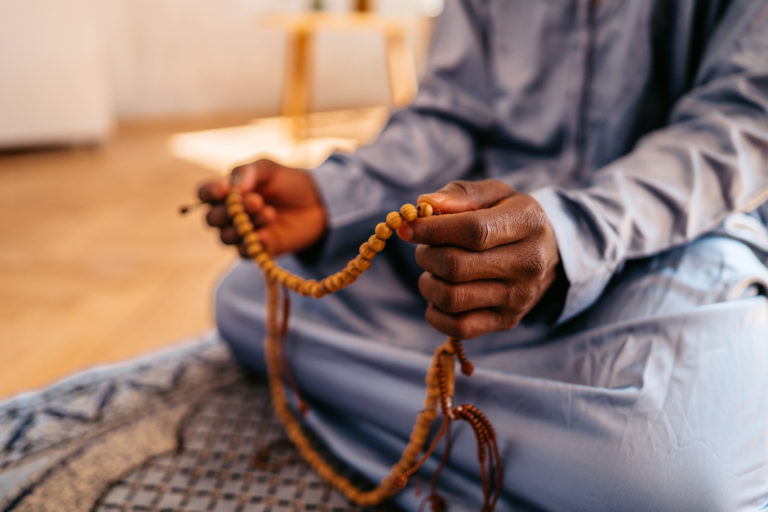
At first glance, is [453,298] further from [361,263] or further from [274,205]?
[274,205]

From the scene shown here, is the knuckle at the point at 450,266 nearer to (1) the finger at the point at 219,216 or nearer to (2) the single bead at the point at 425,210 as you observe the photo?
(2) the single bead at the point at 425,210

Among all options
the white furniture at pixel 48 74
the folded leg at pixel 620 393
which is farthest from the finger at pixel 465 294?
the white furniture at pixel 48 74

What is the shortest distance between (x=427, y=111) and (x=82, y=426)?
0.65m

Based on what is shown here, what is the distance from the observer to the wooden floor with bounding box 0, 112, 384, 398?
3.59 ft

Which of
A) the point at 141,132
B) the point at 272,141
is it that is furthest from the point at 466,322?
the point at 141,132

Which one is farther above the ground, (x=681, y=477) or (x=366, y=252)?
(x=366, y=252)

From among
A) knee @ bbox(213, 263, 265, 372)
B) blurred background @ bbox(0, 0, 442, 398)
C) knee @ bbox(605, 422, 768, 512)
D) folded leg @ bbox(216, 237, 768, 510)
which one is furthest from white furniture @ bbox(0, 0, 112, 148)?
knee @ bbox(605, 422, 768, 512)

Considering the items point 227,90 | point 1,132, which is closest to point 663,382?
point 1,132

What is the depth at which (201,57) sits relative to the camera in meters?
3.66

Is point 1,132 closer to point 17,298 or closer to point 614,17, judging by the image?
point 17,298

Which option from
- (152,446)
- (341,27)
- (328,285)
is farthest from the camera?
(341,27)

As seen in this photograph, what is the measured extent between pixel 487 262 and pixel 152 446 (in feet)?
1.81

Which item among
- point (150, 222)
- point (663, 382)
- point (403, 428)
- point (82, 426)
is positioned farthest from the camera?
point (150, 222)

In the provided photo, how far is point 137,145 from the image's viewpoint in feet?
9.48
